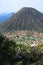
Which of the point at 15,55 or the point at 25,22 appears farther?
the point at 25,22

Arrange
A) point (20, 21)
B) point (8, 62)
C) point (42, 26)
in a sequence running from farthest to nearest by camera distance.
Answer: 1. point (20, 21)
2. point (42, 26)
3. point (8, 62)

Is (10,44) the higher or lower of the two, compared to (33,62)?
higher

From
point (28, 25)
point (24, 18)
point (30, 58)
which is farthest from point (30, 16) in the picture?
point (30, 58)

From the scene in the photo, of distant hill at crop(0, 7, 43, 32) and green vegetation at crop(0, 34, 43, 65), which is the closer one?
green vegetation at crop(0, 34, 43, 65)

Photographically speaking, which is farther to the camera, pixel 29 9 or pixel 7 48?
pixel 29 9

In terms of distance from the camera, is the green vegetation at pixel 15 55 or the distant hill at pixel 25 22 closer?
the green vegetation at pixel 15 55

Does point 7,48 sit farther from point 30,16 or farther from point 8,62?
point 30,16

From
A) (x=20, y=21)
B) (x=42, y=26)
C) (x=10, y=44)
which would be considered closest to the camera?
(x=10, y=44)

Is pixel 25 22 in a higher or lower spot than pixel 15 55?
higher
